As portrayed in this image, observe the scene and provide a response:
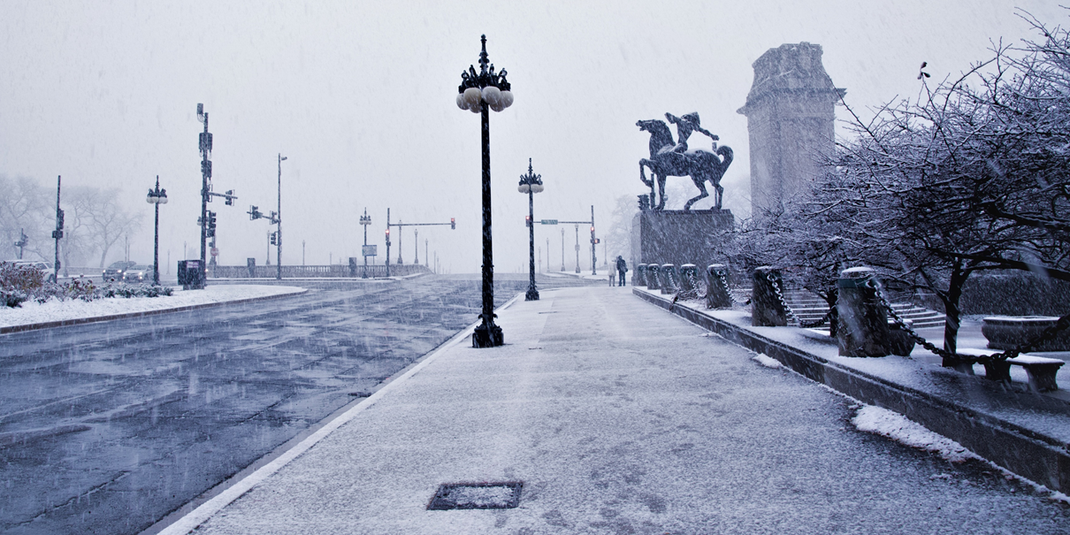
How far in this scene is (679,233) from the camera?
2422 centimetres

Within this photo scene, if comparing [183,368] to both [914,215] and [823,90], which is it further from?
[823,90]

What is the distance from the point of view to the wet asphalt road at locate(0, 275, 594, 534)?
11.9 ft

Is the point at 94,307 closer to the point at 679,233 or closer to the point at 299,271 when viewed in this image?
the point at 679,233

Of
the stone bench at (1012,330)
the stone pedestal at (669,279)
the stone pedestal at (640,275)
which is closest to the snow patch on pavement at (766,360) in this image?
the stone bench at (1012,330)

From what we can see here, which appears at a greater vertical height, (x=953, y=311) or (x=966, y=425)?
(x=953, y=311)

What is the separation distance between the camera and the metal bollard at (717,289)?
39.9 ft

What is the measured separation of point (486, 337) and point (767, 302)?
4577mm

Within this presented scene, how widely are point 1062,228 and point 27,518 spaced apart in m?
6.55

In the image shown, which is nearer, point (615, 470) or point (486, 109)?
point (615, 470)

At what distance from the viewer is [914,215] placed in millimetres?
4277

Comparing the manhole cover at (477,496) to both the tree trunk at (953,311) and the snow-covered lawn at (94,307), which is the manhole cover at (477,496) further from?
the snow-covered lawn at (94,307)

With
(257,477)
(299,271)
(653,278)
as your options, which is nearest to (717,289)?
(257,477)

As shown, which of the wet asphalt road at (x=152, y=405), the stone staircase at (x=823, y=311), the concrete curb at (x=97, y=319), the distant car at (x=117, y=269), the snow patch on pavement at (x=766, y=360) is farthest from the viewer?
the distant car at (x=117, y=269)

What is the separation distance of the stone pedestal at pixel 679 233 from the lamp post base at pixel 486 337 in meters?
15.0
